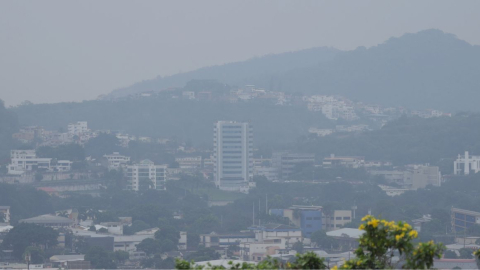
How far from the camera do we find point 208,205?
26.7 metres

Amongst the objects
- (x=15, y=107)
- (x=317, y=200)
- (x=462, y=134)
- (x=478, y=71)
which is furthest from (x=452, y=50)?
(x=317, y=200)

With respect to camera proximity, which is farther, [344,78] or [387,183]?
[344,78]

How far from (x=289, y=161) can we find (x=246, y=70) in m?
38.4

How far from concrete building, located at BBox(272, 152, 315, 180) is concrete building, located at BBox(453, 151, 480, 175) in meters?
5.36

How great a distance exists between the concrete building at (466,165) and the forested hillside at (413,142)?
0.77 meters

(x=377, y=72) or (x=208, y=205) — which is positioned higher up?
(x=377, y=72)

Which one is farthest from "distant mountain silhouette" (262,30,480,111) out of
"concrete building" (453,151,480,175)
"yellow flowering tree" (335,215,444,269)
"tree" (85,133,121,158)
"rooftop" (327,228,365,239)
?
"yellow flowering tree" (335,215,444,269)

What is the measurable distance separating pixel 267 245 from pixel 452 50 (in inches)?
1835

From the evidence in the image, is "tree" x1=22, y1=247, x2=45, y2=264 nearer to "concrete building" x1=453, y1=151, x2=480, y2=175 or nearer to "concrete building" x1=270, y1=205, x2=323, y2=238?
"concrete building" x1=270, y1=205, x2=323, y2=238

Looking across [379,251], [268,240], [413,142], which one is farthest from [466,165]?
[379,251]

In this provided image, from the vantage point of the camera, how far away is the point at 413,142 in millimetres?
35594

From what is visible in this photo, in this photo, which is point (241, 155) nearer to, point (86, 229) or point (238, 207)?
point (238, 207)

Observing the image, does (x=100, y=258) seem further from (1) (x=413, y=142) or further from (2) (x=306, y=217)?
(1) (x=413, y=142)

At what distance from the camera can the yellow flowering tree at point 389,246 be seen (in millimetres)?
2406
